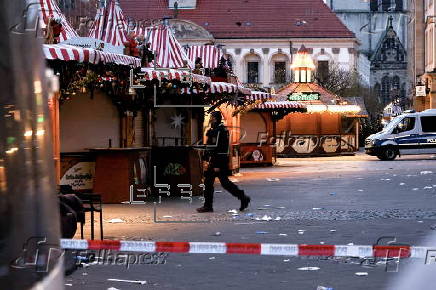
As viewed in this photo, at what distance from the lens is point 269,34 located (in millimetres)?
85875

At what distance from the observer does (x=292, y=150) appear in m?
59.9

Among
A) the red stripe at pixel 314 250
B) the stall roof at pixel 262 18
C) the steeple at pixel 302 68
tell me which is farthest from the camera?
the stall roof at pixel 262 18

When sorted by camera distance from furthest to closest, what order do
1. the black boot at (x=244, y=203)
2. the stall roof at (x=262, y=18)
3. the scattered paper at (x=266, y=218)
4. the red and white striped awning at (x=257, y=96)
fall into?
the stall roof at (x=262, y=18), the red and white striped awning at (x=257, y=96), the black boot at (x=244, y=203), the scattered paper at (x=266, y=218)

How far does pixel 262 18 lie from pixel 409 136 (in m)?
39.5

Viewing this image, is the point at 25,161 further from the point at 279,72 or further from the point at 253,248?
the point at 279,72

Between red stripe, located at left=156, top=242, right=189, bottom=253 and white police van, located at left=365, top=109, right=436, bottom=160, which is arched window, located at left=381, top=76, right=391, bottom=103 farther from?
red stripe, located at left=156, top=242, right=189, bottom=253

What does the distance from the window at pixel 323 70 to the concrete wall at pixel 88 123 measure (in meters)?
60.2

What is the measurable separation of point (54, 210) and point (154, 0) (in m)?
82.0

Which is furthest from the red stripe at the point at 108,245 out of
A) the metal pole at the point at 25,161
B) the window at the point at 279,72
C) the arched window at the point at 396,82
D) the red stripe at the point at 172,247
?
the arched window at the point at 396,82

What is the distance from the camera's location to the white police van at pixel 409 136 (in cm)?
4869

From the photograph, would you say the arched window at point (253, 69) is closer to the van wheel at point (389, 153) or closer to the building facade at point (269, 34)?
the building facade at point (269, 34)

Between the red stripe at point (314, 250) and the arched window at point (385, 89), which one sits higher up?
the arched window at point (385, 89)

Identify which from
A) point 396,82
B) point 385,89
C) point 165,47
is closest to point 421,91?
point 165,47

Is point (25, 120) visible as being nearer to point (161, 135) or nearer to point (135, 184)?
point (135, 184)
